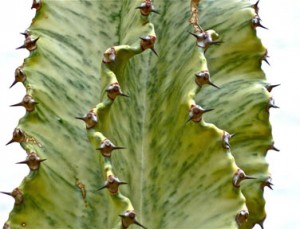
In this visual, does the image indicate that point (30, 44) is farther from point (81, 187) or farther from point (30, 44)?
point (81, 187)

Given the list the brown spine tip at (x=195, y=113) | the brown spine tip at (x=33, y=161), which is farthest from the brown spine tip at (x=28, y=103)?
the brown spine tip at (x=195, y=113)

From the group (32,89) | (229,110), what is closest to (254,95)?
(229,110)

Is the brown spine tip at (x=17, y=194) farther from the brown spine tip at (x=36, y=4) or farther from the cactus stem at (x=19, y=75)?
the brown spine tip at (x=36, y=4)

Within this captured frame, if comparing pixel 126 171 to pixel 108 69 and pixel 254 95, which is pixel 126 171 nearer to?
pixel 108 69

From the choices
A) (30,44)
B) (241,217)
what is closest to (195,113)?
(241,217)

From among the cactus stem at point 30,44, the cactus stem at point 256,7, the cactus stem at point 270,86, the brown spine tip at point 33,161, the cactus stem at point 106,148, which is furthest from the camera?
the cactus stem at point 256,7

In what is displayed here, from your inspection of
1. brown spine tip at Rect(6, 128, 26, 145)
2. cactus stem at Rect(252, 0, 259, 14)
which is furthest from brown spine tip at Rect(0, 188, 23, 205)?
cactus stem at Rect(252, 0, 259, 14)

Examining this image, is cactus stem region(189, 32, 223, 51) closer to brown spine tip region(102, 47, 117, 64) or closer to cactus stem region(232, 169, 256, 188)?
brown spine tip region(102, 47, 117, 64)
